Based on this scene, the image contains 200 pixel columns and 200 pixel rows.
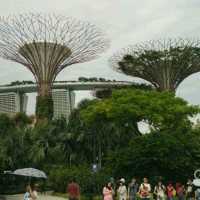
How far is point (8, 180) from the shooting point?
44281mm

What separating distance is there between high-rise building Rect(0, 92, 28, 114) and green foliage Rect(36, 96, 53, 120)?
111 ft

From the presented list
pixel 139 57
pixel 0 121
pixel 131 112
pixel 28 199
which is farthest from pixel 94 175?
pixel 139 57

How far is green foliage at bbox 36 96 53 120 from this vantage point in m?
61.5

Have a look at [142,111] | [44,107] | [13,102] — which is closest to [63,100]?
[13,102]

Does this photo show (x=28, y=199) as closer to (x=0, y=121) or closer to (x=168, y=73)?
(x=0, y=121)

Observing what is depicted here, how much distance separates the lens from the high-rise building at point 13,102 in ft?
317

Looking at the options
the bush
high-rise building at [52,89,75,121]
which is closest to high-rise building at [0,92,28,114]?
high-rise building at [52,89,75,121]

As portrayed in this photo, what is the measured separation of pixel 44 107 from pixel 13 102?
39489 mm

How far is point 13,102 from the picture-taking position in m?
100

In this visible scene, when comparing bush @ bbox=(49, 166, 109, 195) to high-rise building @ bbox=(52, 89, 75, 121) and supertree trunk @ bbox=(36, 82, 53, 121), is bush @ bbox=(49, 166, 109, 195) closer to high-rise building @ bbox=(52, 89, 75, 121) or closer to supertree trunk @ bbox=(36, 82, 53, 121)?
supertree trunk @ bbox=(36, 82, 53, 121)

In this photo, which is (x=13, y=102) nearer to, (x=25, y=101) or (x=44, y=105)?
(x=25, y=101)

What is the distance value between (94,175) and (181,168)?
5.87m

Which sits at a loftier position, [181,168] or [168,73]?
[168,73]

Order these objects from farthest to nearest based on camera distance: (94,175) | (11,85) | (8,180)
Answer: (11,85) < (8,180) < (94,175)
